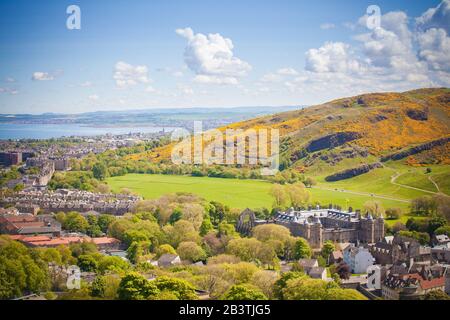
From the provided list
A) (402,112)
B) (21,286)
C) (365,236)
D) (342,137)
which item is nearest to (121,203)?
(365,236)

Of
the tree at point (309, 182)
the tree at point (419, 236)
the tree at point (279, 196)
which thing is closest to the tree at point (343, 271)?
the tree at point (419, 236)

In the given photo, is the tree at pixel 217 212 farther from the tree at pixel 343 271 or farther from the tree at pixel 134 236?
the tree at pixel 343 271

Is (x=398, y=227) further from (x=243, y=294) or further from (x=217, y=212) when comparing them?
(x=243, y=294)

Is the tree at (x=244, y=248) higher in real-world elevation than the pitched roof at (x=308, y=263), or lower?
higher

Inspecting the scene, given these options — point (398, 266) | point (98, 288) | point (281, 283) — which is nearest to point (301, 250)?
point (398, 266)
